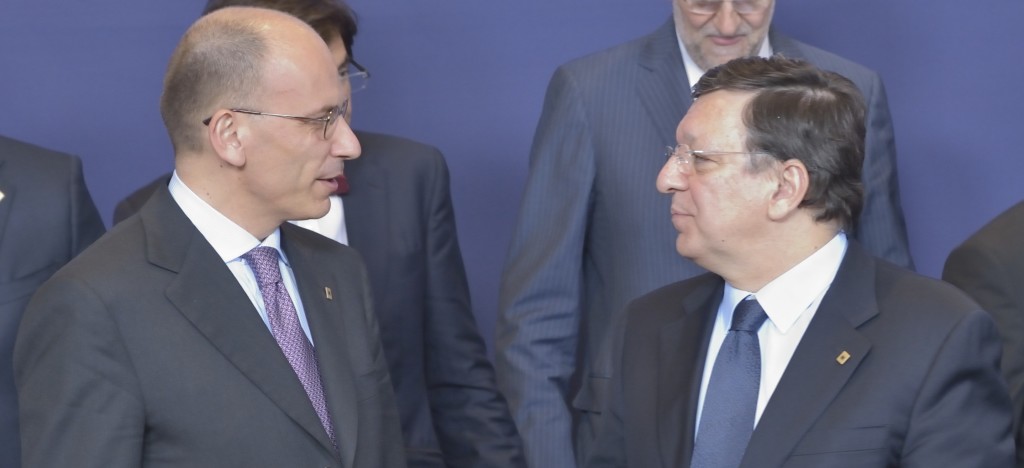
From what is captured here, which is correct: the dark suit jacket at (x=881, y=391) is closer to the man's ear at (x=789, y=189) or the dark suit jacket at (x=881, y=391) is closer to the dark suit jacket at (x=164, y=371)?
the man's ear at (x=789, y=189)

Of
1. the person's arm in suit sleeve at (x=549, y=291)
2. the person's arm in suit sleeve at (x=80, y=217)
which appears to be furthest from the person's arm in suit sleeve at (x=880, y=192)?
the person's arm in suit sleeve at (x=80, y=217)

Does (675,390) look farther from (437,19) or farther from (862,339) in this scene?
(437,19)

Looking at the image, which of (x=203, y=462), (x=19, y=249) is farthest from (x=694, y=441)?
(x=19, y=249)

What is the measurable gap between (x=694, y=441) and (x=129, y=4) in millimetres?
2144

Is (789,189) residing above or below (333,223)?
above

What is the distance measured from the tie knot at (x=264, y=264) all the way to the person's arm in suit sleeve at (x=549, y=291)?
810mm

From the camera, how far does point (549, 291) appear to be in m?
3.17

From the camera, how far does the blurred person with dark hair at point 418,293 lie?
10.4 ft

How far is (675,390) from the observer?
2.47 metres

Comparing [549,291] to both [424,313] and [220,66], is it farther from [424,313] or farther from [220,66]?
[220,66]

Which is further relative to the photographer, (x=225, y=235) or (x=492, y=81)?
(x=492, y=81)

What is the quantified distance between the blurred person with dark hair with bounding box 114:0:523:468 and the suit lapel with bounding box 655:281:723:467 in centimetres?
73

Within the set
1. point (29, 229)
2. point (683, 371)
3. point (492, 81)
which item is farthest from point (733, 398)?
point (492, 81)

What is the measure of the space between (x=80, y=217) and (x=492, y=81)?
1.36 metres
